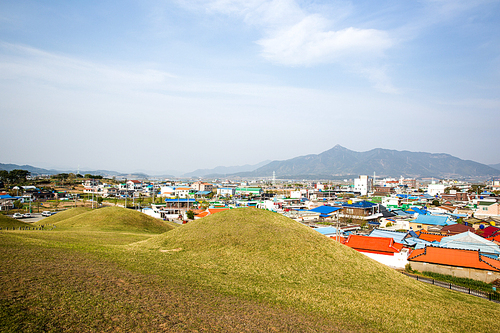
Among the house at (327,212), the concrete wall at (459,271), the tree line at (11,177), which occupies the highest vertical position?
the tree line at (11,177)

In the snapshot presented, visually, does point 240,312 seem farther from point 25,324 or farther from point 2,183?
point 2,183

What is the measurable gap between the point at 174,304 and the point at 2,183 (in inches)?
4900

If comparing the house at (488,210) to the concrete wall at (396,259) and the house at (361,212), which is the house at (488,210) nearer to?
the house at (361,212)

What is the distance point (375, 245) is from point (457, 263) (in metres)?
5.74

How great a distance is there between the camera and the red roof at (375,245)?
24047 millimetres

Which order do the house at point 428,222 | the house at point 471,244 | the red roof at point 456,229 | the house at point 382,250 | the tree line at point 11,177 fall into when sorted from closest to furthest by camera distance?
the house at point 382,250
the house at point 471,244
the red roof at point 456,229
the house at point 428,222
the tree line at point 11,177

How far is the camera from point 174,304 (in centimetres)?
965

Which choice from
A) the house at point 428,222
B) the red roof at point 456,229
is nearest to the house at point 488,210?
the house at point 428,222

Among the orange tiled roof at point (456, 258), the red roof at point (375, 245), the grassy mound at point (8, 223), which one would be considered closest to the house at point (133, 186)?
the grassy mound at point (8, 223)

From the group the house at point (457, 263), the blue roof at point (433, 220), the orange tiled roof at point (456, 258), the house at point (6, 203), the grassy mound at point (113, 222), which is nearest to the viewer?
the house at point (457, 263)

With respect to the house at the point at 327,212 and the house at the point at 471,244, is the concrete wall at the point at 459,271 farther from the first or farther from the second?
the house at the point at 327,212

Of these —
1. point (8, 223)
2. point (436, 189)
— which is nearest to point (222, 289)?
point (8, 223)

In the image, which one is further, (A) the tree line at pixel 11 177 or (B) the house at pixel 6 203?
(A) the tree line at pixel 11 177

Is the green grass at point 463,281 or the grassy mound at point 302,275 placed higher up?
the grassy mound at point 302,275
